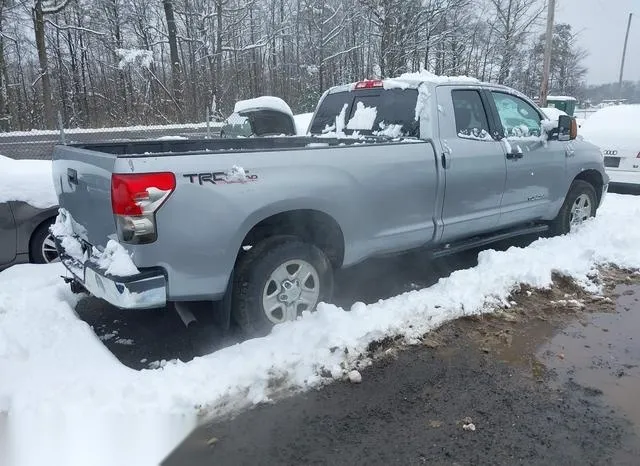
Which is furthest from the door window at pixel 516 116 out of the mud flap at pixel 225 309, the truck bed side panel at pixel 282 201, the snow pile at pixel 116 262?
the snow pile at pixel 116 262

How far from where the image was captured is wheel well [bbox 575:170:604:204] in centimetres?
648

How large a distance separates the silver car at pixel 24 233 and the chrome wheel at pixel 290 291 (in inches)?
106

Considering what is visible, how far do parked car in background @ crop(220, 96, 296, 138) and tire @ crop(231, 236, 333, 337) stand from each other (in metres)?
6.42

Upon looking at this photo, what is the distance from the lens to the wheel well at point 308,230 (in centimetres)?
367

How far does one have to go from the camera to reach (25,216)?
5.02 metres

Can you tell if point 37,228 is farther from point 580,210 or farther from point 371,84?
point 580,210

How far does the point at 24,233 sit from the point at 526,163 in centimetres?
533

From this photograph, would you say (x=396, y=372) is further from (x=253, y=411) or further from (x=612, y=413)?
(x=612, y=413)

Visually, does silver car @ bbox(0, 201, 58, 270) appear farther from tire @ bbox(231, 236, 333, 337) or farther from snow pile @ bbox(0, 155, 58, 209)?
tire @ bbox(231, 236, 333, 337)

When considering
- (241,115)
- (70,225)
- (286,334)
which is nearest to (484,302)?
(286,334)

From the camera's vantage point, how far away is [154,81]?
2575 centimetres

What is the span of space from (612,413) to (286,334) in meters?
2.09

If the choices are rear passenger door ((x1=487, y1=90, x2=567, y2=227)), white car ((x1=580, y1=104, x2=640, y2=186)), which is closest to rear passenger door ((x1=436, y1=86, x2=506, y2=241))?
rear passenger door ((x1=487, y1=90, x2=567, y2=227))

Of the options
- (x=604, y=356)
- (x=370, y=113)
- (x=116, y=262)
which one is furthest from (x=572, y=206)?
(x=116, y=262)
